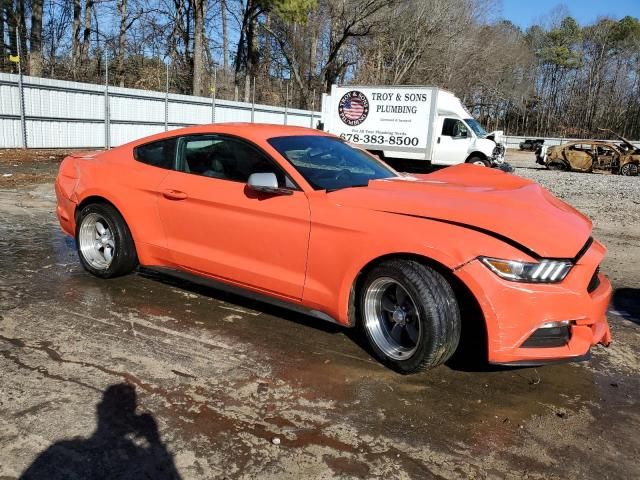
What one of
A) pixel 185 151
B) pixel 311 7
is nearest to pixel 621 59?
pixel 311 7

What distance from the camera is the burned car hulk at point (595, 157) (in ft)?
76.6

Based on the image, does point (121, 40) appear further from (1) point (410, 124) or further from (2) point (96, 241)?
(2) point (96, 241)

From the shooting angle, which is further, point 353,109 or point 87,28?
point 87,28

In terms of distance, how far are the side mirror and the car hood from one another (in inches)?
15.4

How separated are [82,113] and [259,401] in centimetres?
1663

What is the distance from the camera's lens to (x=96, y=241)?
4.96m

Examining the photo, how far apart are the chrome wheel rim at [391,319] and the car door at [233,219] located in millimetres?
521

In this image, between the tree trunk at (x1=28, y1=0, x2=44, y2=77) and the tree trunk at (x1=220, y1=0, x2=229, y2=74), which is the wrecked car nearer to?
the tree trunk at (x1=220, y1=0, x2=229, y2=74)

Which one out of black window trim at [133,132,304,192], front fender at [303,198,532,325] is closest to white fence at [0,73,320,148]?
black window trim at [133,132,304,192]

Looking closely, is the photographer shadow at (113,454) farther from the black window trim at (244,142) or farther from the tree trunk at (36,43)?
the tree trunk at (36,43)

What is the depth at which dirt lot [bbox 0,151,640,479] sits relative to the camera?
2.49m

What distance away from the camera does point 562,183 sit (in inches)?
684

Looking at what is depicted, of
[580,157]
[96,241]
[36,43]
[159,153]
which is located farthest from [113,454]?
[580,157]

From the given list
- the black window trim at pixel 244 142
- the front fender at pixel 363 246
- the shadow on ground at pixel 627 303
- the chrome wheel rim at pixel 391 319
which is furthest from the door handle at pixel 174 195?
the shadow on ground at pixel 627 303
